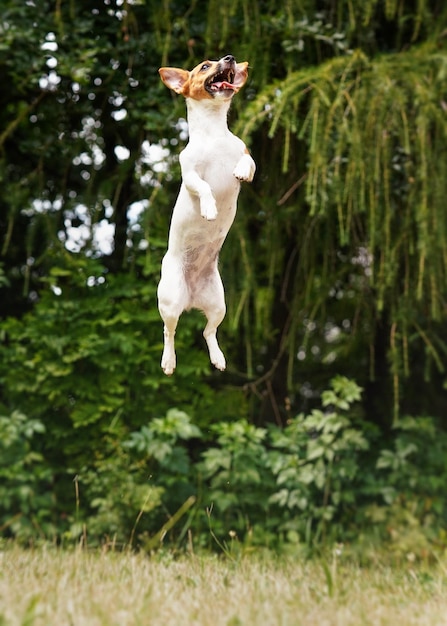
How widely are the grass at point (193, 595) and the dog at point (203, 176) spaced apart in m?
0.71

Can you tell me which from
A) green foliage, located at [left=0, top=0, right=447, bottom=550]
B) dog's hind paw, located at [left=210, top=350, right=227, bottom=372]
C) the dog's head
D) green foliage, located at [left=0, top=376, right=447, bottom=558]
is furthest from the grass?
the dog's head

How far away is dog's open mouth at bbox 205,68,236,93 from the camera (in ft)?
6.45

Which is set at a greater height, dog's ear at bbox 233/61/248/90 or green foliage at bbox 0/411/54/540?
dog's ear at bbox 233/61/248/90

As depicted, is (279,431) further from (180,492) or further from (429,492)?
(429,492)

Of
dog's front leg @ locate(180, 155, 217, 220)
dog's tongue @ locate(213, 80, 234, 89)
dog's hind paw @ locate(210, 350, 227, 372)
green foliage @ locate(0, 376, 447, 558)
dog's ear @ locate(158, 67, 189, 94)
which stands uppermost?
dog's ear @ locate(158, 67, 189, 94)

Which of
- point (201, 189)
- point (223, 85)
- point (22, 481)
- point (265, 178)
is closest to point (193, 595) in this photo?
point (201, 189)

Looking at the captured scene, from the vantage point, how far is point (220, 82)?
1.98 metres

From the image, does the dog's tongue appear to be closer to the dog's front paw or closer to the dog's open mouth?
the dog's open mouth

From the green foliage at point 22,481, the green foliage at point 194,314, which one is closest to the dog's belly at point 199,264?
the green foliage at point 194,314

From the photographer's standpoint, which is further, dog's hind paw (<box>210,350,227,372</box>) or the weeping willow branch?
the weeping willow branch

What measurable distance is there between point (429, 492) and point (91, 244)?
2279mm

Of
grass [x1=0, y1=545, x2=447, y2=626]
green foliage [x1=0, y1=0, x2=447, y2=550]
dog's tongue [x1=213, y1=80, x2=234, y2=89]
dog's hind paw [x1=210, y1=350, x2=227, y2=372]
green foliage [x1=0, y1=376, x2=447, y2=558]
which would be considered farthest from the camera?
green foliage [x1=0, y1=376, x2=447, y2=558]

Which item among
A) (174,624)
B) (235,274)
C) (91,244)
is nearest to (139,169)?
(91,244)

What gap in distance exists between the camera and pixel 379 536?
Result: 4500 mm
